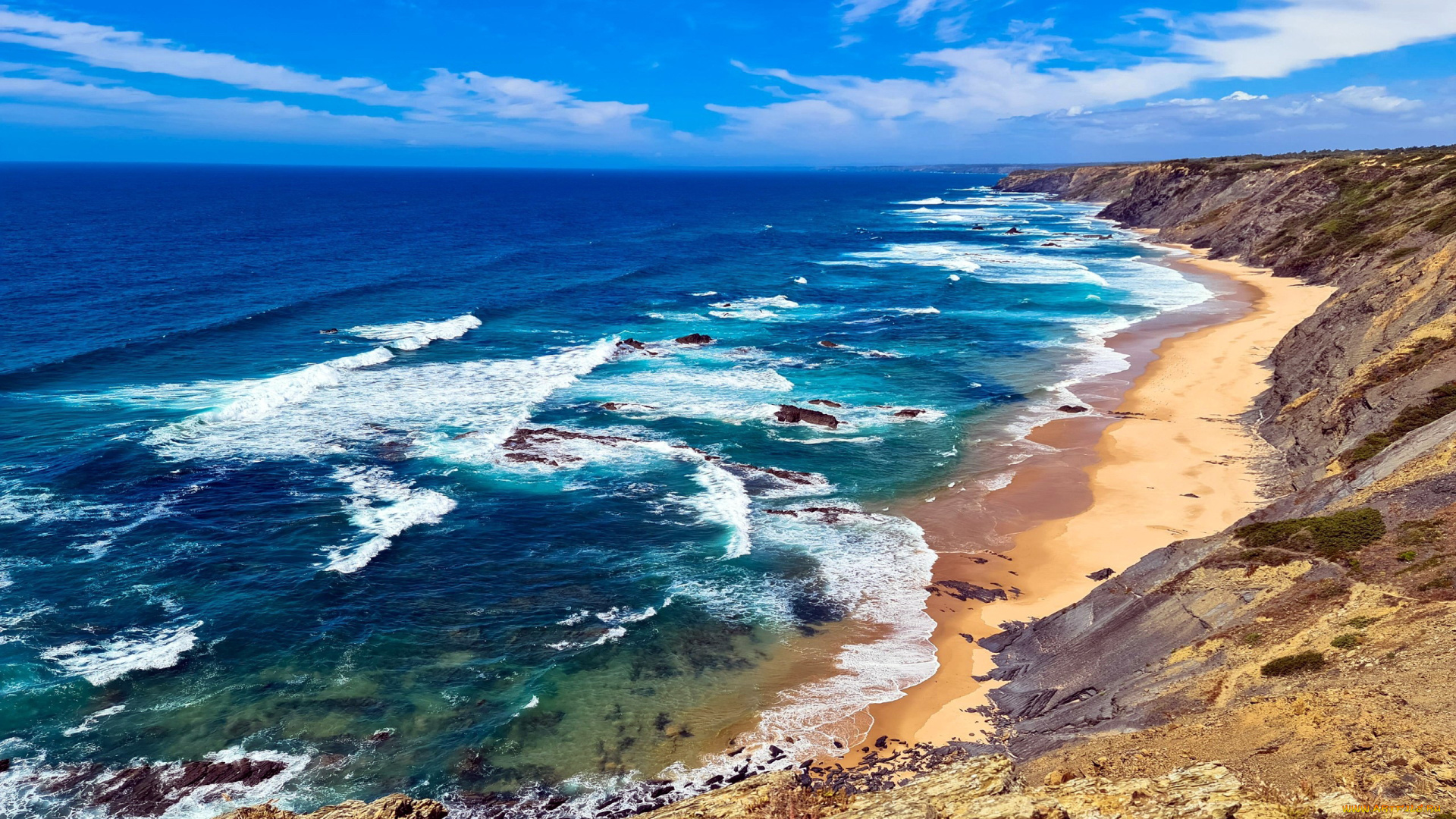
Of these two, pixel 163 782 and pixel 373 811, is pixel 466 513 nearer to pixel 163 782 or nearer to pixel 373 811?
pixel 163 782

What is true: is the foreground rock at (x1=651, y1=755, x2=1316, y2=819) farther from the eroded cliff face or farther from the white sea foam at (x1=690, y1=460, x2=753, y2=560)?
the eroded cliff face

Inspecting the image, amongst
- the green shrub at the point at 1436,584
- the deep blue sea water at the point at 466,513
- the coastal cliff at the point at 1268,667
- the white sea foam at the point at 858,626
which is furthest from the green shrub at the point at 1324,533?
the deep blue sea water at the point at 466,513

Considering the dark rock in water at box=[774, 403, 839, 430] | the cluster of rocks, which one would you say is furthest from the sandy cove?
the cluster of rocks

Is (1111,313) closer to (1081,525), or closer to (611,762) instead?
(1081,525)

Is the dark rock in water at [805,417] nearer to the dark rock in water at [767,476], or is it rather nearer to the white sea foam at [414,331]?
the dark rock in water at [767,476]

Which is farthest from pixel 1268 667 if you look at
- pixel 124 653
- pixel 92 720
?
pixel 124 653
